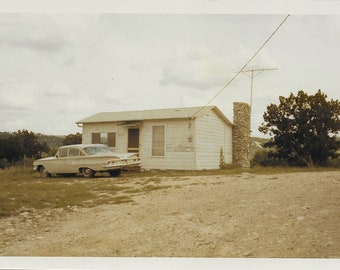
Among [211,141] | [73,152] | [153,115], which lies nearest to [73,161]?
[73,152]

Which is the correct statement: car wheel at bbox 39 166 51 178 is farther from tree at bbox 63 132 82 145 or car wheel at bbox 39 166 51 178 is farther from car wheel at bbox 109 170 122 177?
tree at bbox 63 132 82 145

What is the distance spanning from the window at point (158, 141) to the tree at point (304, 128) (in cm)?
467

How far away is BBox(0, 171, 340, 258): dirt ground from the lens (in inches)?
205

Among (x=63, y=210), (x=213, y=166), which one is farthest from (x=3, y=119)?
(x=213, y=166)

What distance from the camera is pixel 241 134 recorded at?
20.7 meters

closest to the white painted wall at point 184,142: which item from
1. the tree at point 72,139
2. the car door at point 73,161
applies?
the car door at point 73,161

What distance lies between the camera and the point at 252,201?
7.38 m

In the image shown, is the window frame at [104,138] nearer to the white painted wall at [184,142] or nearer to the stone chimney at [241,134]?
the white painted wall at [184,142]

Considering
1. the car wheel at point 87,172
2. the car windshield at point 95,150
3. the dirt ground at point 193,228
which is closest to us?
the dirt ground at point 193,228

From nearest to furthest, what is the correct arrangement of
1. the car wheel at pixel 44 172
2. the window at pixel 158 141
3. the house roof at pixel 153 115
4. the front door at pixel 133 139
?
the car wheel at pixel 44 172, the house roof at pixel 153 115, the window at pixel 158 141, the front door at pixel 133 139

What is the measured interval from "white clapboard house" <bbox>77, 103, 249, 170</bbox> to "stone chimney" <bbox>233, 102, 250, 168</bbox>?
0.76 meters

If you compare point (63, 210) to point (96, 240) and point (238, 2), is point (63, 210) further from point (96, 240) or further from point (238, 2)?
point (238, 2)

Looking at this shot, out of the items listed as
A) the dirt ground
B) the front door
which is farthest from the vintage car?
the dirt ground

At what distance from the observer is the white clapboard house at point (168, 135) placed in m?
17.1
